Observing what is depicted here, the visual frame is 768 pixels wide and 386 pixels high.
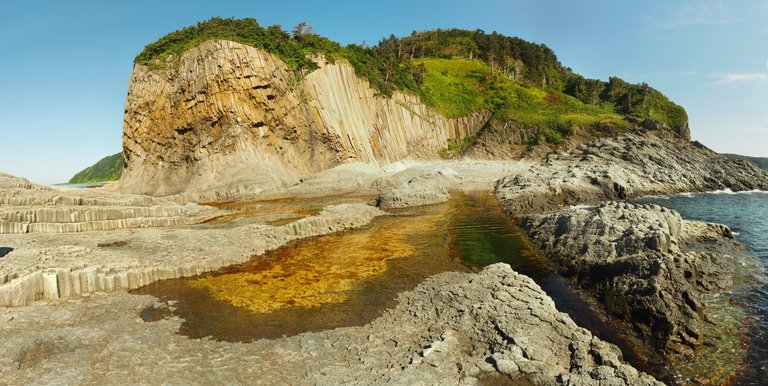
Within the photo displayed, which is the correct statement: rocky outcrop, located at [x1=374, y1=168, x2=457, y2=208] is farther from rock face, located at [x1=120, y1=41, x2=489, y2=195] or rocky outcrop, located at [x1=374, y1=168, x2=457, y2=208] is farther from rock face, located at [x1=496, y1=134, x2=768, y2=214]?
rock face, located at [x1=120, y1=41, x2=489, y2=195]

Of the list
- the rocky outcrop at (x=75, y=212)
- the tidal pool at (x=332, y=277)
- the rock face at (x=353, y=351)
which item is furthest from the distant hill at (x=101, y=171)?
the rock face at (x=353, y=351)

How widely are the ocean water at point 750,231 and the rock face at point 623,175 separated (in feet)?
9.11

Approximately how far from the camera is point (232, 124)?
45.3 meters

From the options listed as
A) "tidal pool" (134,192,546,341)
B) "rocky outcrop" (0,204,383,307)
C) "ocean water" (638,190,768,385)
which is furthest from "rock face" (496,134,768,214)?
"rocky outcrop" (0,204,383,307)

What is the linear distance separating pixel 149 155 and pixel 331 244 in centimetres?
4017

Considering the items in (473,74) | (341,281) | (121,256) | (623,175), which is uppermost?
(473,74)

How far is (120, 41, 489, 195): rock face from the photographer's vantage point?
44906mm

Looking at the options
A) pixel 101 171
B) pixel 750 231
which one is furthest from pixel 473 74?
pixel 101 171

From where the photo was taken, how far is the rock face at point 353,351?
7180 millimetres

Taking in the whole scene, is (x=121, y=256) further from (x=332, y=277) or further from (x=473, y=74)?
(x=473, y=74)

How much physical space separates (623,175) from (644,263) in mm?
32734

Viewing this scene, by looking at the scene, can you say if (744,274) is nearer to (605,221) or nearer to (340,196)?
(605,221)

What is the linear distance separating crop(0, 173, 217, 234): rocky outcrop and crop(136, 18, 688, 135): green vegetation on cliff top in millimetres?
25563

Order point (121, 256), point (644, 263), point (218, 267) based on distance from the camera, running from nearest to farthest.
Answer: point (644, 263) → point (121, 256) → point (218, 267)
